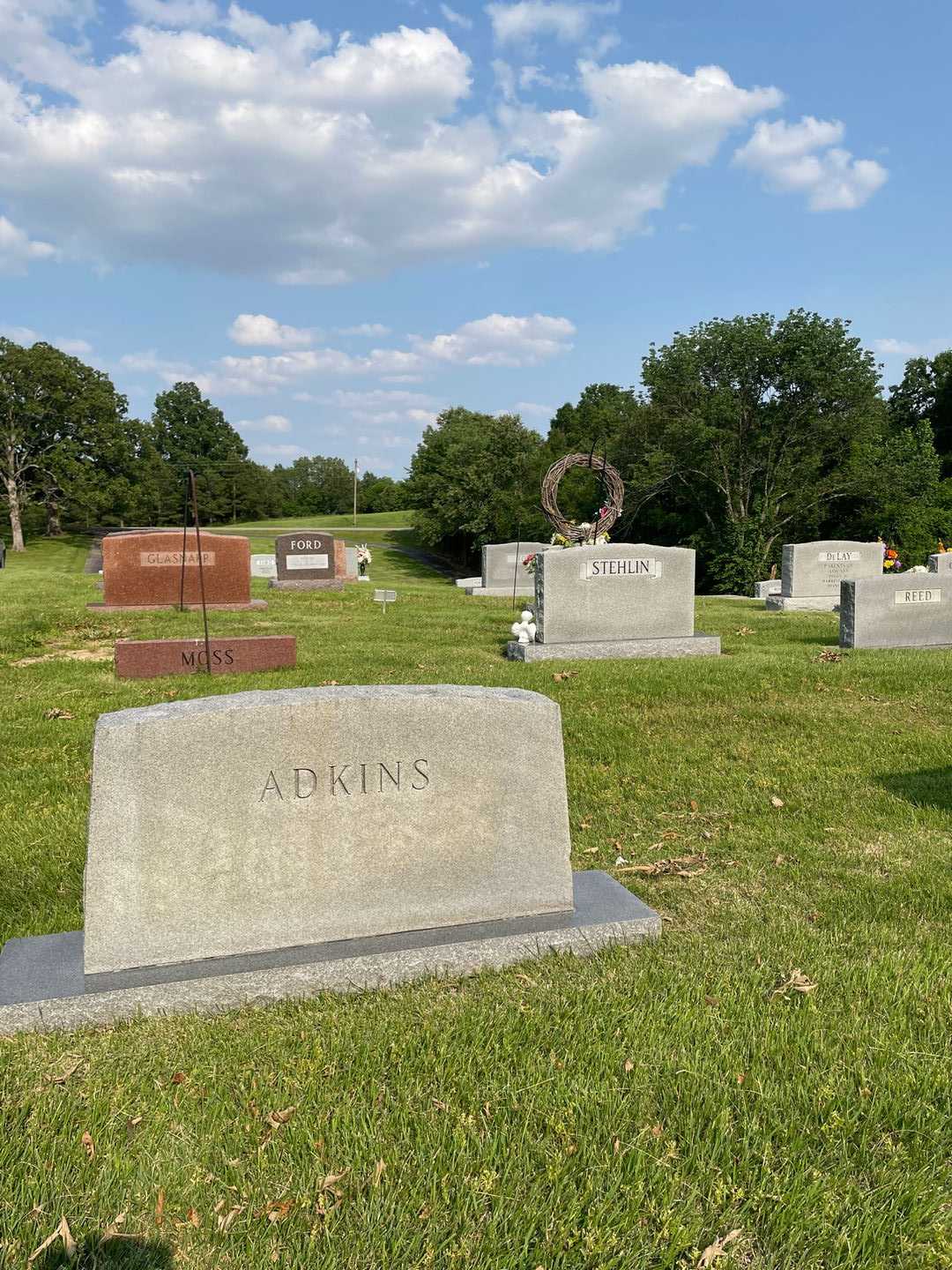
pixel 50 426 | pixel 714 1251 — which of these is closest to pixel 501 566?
pixel 714 1251

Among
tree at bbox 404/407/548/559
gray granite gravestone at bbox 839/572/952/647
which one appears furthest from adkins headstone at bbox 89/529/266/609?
tree at bbox 404/407/548/559

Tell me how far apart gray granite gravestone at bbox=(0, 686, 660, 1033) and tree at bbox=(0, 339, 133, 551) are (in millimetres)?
48682

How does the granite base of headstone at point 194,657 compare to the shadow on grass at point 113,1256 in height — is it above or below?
above

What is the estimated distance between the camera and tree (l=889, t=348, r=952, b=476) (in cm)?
5034

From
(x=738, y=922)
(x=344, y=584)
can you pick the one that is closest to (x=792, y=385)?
(x=344, y=584)

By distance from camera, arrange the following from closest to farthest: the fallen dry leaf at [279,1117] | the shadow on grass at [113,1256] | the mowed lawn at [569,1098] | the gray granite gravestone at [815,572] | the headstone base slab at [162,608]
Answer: the shadow on grass at [113,1256] < the mowed lawn at [569,1098] < the fallen dry leaf at [279,1117] < the headstone base slab at [162,608] < the gray granite gravestone at [815,572]

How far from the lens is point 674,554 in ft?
43.4

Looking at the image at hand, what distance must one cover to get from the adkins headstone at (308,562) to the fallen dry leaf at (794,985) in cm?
2102

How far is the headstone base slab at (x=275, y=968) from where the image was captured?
11.1 feet

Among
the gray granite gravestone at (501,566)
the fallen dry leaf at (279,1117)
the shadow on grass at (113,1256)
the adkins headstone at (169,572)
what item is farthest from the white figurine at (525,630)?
the gray granite gravestone at (501,566)

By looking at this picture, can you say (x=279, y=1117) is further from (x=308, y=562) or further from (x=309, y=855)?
(x=308, y=562)

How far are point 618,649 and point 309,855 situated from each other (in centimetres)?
951

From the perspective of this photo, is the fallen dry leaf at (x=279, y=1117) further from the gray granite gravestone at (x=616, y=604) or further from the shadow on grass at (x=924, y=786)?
the gray granite gravestone at (x=616, y=604)

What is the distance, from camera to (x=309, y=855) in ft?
12.0
